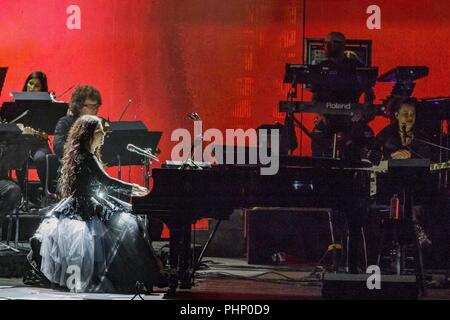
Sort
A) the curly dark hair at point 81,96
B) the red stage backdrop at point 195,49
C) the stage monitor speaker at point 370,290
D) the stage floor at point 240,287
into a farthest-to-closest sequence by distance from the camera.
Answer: the red stage backdrop at point 195,49 → the curly dark hair at point 81,96 → the stage floor at point 240,287 → the stage monitor speaker at point 370,290

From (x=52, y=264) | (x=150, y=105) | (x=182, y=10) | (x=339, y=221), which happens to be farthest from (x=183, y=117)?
(x=52, y=264)

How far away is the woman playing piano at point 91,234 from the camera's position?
6492 mm

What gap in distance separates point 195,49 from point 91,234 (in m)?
3.70

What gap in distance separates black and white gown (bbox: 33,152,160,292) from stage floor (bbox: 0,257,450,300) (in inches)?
5.8

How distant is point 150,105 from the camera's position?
9.79 metres

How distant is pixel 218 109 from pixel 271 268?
2219mm

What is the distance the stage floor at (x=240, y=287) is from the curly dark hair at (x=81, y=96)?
1700 mm

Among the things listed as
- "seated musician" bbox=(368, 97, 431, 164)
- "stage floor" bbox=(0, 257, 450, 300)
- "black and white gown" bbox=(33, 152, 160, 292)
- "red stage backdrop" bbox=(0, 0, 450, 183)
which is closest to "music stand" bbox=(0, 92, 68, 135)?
"black and white gown" bbox=(33, 152, 160, 292)

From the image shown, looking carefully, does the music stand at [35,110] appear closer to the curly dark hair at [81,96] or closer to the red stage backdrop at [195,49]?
the curly dark hair at [81,96]

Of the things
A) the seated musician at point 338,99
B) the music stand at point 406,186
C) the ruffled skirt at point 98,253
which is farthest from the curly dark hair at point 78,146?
the music stand at point 406,186

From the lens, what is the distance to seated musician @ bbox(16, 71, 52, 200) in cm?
838

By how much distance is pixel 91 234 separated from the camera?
661 cm

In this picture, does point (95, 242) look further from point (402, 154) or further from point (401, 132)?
point (401, 132)

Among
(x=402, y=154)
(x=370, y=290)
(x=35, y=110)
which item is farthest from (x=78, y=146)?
(x=402, y=154)
